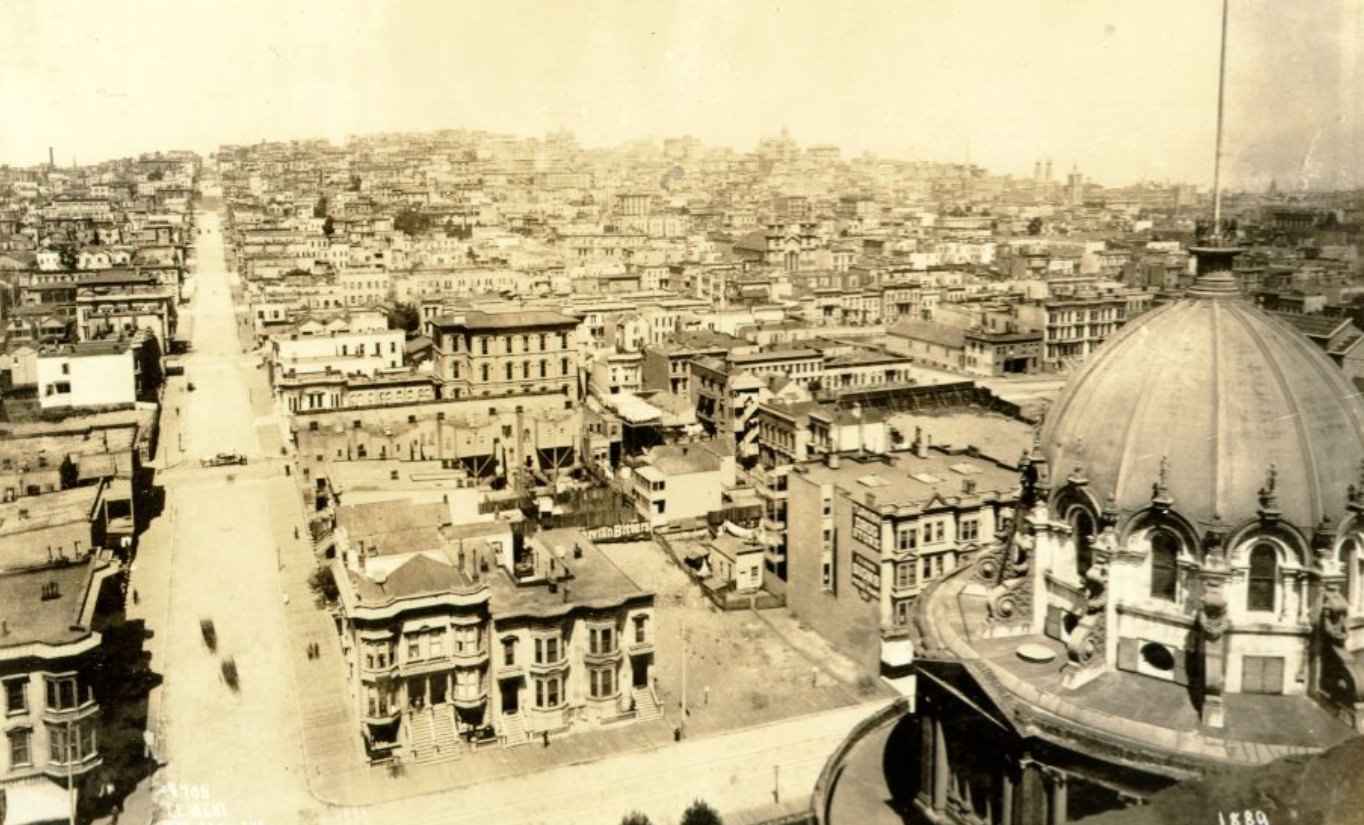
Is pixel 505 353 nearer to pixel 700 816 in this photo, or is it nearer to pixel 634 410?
pixel 634 410

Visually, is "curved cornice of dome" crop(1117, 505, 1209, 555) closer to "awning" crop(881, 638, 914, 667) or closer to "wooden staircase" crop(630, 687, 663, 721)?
"awning" crop(881, 638, 914, 667)

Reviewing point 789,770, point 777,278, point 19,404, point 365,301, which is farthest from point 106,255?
point 789,770

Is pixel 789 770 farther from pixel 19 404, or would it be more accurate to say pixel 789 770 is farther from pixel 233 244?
pixel 233 244

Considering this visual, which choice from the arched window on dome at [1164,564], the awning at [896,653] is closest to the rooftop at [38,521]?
the awning at [896,653]

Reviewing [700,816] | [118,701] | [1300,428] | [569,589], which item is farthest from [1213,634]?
[118,701]

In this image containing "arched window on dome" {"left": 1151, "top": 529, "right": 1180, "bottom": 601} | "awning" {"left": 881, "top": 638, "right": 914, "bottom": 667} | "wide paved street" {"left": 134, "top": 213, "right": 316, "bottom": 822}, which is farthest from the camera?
"wide paved street" {"left": 134, "top": 213, "right": 316, "bottom": 822}

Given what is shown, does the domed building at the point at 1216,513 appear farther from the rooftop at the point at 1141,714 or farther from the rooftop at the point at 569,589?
the rooftop at the point at 569,589

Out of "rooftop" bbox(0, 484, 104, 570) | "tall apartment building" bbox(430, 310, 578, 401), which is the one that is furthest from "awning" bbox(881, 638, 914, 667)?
"tall apartment building" bbox(430, 310, 578, 401)
